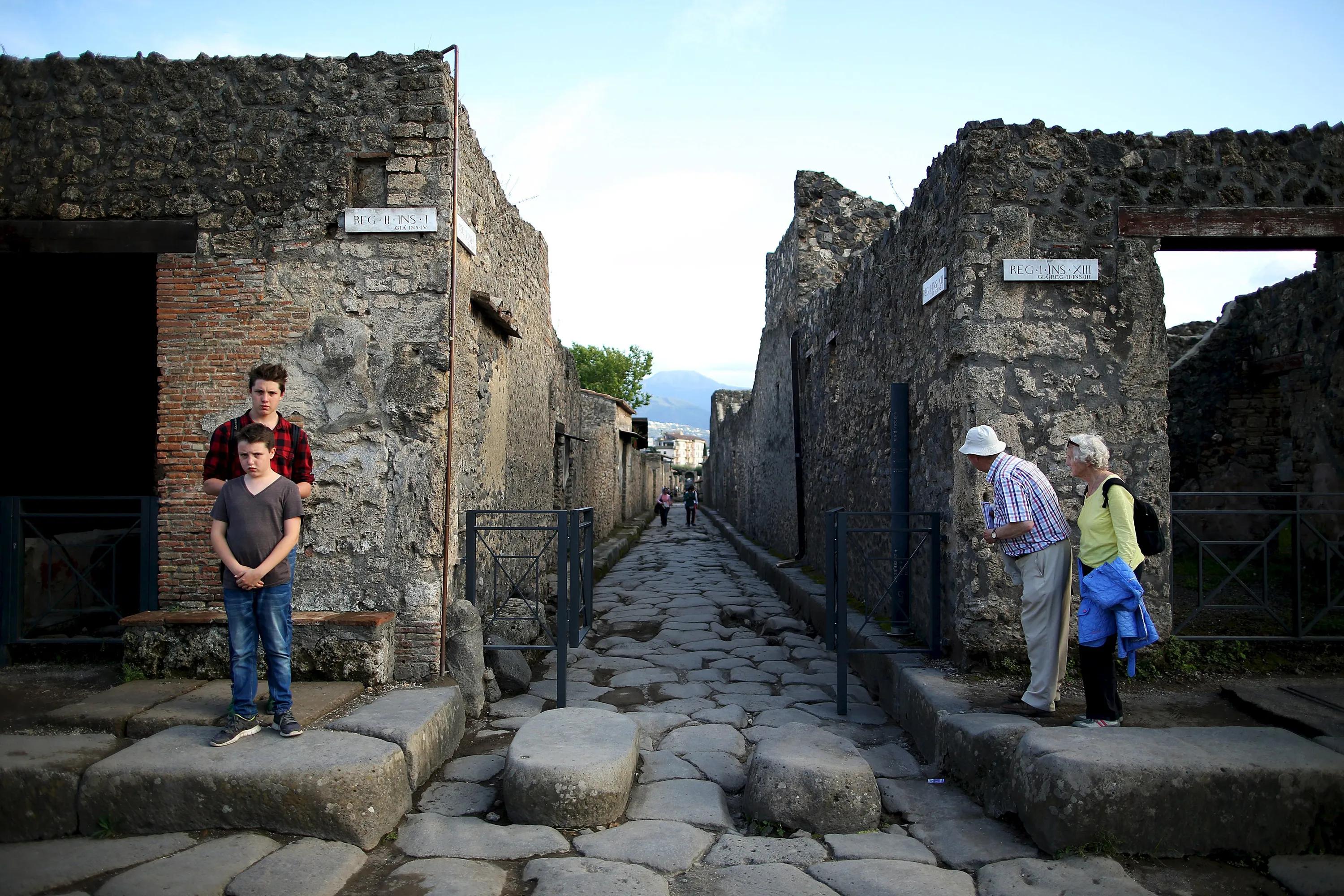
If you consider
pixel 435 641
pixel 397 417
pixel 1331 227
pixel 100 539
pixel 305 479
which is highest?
pixel 1331 227

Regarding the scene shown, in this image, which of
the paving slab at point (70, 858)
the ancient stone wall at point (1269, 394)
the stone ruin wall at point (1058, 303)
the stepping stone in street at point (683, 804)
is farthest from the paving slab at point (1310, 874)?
the ancient stone wall at point (1269, 394)

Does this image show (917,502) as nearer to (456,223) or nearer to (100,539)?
(456,223)

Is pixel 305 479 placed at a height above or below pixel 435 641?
above

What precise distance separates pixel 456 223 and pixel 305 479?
1754 mm

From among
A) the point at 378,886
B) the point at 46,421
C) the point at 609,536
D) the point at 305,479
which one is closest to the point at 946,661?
the point at 378,886

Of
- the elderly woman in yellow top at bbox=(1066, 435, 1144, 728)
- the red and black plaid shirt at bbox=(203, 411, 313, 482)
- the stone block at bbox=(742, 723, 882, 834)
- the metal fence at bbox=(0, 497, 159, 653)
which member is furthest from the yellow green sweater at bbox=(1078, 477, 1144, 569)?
the metal fence at bbox=(0, 497, 159, 653)

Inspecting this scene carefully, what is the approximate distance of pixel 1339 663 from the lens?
14.9 feet

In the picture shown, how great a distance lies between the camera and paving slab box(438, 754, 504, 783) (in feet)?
12.3

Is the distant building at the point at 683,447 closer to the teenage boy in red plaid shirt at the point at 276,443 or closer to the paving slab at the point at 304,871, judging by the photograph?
the teenage boy in red plaid shirt at the point at 276,443

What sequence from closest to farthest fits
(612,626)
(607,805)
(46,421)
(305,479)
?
(607,805)
(305,479)
(612,626)
(46,421)

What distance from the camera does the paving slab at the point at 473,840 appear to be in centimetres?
301

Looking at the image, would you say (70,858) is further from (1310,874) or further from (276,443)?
(1310,874)

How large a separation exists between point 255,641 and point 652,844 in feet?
6.15

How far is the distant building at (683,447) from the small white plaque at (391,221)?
3392 inches
